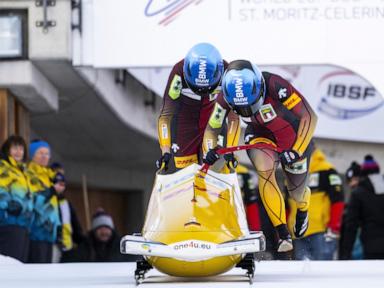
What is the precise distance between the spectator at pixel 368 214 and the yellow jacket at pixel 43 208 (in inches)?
102

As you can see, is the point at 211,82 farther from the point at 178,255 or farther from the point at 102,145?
the point at 102,145

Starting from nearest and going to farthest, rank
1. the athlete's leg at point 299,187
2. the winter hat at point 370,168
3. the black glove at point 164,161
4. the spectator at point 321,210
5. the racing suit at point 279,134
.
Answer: the black glove at point 164,161 → the racing suit at point 279,134 → the athlete's leg at point 299,187 → the spectator at point 321,210 → the winter hat at point 370,168

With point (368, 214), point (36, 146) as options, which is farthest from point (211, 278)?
point (368, 214)

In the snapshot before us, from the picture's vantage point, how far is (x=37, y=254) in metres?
9.72

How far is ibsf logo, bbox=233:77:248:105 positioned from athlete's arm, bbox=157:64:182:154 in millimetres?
735

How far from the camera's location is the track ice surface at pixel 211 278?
5.96m

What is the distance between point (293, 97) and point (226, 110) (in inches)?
27.3

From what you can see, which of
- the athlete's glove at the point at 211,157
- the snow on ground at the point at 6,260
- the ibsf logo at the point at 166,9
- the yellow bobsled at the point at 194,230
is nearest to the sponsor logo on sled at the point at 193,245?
the yellow bobsled at the point at 194,230

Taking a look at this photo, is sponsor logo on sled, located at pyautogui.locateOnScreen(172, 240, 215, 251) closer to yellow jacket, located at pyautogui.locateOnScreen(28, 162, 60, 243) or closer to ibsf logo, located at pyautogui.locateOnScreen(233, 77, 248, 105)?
ibsf logo, located at pyautogui.locateOnScreen(233, 77, 248, 105)

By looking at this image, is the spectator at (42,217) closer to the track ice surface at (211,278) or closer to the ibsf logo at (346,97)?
the track ice surface at (211,278)

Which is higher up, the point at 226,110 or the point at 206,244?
the point at 226,110

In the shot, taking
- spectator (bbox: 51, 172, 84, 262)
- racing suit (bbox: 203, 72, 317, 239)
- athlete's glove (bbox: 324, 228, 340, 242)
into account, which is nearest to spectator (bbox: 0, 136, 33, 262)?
spectator (bbox: 51, 172, 84, 262)

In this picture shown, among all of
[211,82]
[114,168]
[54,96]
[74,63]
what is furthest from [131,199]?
[211,82]

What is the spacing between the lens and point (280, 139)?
7.77 metres
